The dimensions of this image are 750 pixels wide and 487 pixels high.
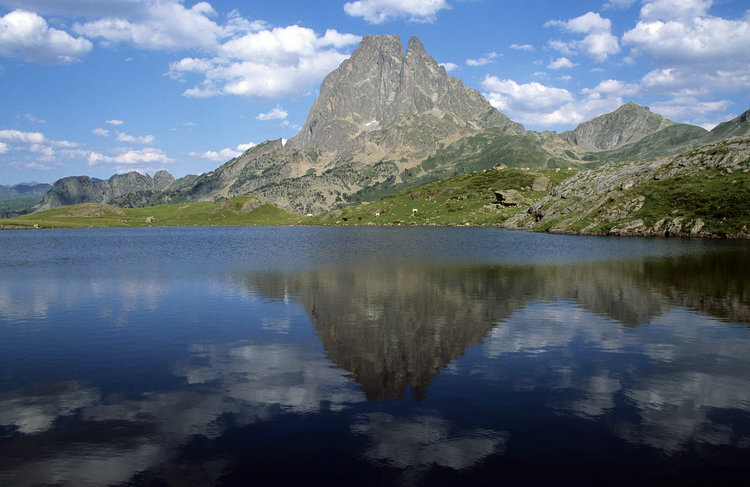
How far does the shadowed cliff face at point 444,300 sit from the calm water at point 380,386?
27 centimetres

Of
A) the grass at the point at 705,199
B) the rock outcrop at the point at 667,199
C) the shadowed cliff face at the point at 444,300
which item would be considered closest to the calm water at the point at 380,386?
the shadowed cliff face at the point at 444,300

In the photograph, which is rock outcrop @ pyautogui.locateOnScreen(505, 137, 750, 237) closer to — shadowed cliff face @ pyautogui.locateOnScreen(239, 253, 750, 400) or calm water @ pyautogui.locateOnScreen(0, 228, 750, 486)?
shadowed cliff face @ pyautogui.locateOnScreen(239, 253, 750, 400)

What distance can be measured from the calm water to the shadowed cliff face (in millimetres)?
269

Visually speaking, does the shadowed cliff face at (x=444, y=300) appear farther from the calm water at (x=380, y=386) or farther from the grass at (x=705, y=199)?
the grass at (x=705, y=199)

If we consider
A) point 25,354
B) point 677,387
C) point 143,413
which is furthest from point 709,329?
point 25,354

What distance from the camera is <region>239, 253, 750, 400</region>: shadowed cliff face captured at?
2575cm

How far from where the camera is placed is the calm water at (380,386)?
1479 centimetres

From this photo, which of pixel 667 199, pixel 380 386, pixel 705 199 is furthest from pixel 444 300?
pixel 667 199

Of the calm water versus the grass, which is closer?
the calm water

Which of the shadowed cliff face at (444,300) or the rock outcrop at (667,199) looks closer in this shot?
the shadowed cliff face at (444,300)

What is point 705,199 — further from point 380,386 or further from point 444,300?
point 380,386

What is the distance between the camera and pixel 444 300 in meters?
41.7

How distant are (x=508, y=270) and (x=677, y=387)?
41.7 m

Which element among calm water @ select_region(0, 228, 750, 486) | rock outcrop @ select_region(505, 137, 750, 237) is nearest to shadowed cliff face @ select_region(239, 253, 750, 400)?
calm water @ select_region(0, 228, 750, 486)
